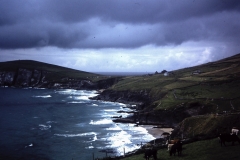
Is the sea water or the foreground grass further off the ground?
the foreground grass

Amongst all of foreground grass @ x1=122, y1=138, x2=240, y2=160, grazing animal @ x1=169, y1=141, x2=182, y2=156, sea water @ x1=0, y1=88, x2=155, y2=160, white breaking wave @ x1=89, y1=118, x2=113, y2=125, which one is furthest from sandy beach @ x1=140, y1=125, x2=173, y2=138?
grazing animal @ x1=169, y1=141, x2=182, y2=156

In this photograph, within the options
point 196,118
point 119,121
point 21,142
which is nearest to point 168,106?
point 119,121

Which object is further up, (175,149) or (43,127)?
(175,149)

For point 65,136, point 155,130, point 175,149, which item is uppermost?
point 175,149

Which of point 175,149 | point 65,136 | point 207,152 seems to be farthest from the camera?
point 65,136

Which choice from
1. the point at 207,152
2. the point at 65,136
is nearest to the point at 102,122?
the point at 65,136

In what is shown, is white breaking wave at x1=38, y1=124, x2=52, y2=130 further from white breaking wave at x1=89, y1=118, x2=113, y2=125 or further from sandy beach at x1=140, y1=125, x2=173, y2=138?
sandy beach at x1=140, y1=125, x2=173, y2=138

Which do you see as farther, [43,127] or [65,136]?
[43,127]

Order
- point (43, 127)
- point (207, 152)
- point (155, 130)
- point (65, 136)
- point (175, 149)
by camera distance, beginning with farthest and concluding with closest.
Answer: point (43, 127), point (155, 130), point (65, 136), point (175, 149), point (207, 152)

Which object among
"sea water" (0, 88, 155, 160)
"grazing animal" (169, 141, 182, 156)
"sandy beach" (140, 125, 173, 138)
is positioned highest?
"grazing animal" (169, 141, 182, 156)

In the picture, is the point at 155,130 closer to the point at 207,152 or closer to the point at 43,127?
Result: the point at 43,127
